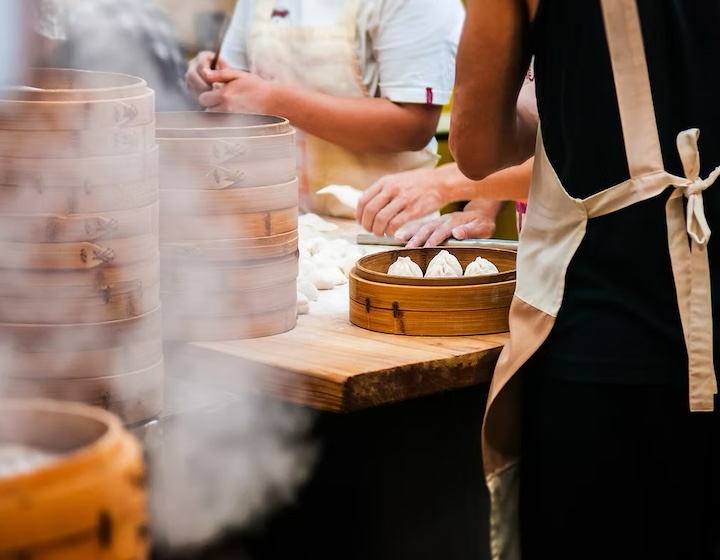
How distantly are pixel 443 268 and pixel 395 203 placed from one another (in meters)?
0.72

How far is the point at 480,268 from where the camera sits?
7.53ft

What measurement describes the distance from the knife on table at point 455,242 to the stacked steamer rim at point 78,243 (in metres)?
1.00

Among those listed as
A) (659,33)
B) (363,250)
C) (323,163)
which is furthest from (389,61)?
(659,33)

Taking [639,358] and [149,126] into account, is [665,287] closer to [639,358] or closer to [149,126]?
[639,358]

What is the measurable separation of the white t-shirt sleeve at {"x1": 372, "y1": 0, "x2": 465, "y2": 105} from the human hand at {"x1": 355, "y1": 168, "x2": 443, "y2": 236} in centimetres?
88

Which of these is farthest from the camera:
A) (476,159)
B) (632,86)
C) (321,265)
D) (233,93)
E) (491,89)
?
(233,93)

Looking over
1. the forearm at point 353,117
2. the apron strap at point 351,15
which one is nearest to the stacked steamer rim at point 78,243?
the forearm at point 353,117

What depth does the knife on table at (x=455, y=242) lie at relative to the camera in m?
2.59

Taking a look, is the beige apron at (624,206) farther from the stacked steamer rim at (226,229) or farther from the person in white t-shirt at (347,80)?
the person in white t-shirt at (347,80)

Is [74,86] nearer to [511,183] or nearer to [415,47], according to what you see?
[511,183]

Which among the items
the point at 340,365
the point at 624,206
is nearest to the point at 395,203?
the point at 340,365

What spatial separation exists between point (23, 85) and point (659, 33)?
39.9 inches

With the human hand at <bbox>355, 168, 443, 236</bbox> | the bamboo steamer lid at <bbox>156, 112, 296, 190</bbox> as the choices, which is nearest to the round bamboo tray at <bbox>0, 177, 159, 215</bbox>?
the bamboo steamer lid at <bbox>156, 112, 296, 190</bbox>

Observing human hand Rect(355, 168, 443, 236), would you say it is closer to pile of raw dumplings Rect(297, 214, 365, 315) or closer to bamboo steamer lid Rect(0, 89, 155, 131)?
pile of raw dumplings Rect(297, 214, 365, 315)
